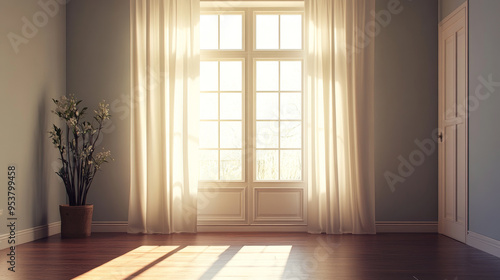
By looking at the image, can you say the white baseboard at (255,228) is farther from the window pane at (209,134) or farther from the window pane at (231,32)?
the window pane at (231,32)

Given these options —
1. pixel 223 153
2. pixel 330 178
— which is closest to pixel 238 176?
pixel 223 153

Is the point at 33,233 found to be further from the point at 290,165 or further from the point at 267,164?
the point at 290,165

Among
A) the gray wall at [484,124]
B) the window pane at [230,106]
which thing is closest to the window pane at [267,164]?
the window pane at [230,106]

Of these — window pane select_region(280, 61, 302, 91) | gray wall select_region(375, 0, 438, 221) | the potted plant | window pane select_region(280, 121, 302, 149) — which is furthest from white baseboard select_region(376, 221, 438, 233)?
the potted plant

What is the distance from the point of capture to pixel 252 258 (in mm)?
4406

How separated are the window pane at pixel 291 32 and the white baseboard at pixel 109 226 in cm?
297

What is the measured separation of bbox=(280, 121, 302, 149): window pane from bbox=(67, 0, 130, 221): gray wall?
192cm

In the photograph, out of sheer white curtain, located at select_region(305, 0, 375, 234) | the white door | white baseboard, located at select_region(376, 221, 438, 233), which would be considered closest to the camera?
the white door

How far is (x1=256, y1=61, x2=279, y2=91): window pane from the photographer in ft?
20.6

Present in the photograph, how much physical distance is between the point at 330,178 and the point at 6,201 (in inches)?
138

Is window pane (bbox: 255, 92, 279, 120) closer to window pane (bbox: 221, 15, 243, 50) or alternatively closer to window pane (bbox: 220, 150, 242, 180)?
window pane (bbox: 220, 150, 242, 180)

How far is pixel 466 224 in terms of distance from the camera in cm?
510

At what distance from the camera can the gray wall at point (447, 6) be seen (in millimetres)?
5475

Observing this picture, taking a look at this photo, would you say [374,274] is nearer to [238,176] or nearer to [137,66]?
[238,176]
